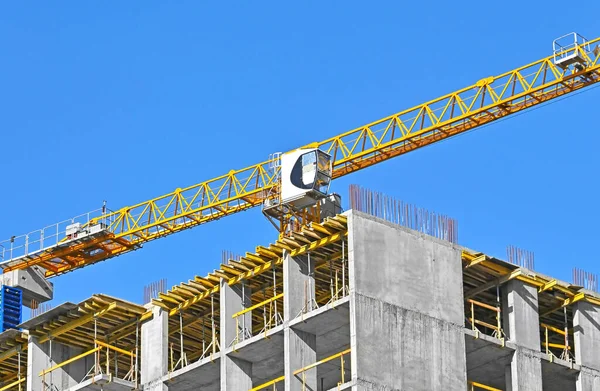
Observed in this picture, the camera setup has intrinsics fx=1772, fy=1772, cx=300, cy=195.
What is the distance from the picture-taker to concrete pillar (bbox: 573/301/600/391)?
250 feet

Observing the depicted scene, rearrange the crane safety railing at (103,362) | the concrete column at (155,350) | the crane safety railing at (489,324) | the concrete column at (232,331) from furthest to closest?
1. the crane safety railing at (103,362)
2. the concrete column at (155,350)
3. the concrete column at (232,331)
4. the crane safety railing at (489,324)

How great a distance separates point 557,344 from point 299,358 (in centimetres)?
1350

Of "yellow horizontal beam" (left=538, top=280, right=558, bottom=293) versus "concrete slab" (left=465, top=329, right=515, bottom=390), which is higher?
"yellow horizontal beam" (left=538, top=280, right=558, bottom=293)

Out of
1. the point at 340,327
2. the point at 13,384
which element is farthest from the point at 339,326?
the point at 13,384

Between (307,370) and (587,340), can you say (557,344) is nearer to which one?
(587,340)

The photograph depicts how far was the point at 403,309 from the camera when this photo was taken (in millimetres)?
70438

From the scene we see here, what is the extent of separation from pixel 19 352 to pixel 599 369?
27090 mm

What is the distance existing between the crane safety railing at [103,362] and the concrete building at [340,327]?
0.12 m

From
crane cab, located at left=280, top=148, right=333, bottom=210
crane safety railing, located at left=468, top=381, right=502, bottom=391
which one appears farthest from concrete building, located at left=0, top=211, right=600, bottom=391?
crane cab, located at left=280, top=148, right=333, bottom=210

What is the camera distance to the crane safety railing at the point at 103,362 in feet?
261

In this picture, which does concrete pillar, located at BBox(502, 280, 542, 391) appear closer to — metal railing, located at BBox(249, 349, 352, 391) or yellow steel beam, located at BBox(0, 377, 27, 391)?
metal railing, located at BBox(249, 349, 352, 391)

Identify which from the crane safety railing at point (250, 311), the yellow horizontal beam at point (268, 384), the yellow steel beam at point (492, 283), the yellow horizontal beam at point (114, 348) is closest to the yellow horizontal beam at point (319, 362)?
the yellow horizontal beam at point (268, 384)

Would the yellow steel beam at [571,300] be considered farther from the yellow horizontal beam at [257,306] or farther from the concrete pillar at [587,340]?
the yellow horizontal beam at [257,306]

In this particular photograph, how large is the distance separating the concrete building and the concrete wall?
4 cm
